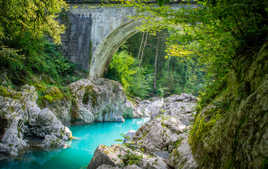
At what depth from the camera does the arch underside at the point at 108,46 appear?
9961mm

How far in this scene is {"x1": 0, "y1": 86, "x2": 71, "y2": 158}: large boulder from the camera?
3592mm

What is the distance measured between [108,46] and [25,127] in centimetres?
725

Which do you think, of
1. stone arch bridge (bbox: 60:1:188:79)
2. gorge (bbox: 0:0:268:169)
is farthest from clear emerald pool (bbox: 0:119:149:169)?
stone arch bridge (bbox: 60:1:188:79)

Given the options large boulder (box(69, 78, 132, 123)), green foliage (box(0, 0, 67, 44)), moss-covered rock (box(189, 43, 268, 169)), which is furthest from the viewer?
large boulder (box(69, 78, 132, 123))

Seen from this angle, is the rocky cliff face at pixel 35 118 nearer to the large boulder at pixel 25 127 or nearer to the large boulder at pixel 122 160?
the large boulder at pixel 25 127

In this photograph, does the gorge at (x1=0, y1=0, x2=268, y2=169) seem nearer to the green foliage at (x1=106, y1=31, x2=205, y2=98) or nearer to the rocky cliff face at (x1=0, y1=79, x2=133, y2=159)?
the rocky cliff face at (x1=0, y1=79, x2=133, y2=159)

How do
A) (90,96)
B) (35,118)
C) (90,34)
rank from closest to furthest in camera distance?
(35,118)
(90,96)
(90,34)

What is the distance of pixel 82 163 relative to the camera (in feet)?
12.9

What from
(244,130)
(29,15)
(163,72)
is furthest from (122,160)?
(163,72)

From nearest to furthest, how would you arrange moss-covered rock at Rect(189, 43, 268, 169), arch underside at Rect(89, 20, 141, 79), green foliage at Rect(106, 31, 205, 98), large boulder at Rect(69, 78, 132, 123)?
moss-covered rock at Rect(189, 43, 268, 169)
large boulder at Rect(69, 78, 132, 123)
arch underside at Rect(89, 20, 141, 79)
green foliage at Rect(106, 31, 205, 98)

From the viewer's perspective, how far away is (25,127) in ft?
14.1

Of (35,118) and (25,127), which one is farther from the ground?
(35,118)

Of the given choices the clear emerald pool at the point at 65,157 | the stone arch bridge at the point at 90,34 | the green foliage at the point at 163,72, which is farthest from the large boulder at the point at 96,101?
the green foliage at the point at 163,72

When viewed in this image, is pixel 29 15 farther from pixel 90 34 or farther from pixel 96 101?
pixel 90 34
